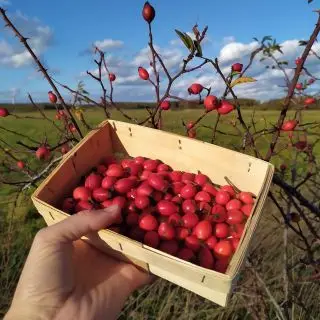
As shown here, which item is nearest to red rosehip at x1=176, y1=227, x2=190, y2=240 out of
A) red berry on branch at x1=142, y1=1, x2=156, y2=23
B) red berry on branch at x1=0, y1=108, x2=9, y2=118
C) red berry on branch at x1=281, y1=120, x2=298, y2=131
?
red berry on branch at x1=281, y1=120, x2=298, y2=131

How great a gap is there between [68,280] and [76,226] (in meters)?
0.24

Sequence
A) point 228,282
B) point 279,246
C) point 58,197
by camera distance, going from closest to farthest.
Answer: point 228,282 < point 58,197 < point 279,246

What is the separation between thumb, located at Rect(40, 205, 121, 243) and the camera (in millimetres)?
1466

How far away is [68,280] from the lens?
1.56 metres

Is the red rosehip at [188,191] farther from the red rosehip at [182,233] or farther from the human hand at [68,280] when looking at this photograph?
the human hand at [68,280]

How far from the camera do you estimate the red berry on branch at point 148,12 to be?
1.67 metres

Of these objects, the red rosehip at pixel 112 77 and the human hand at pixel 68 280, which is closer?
the human hand at pixel 68 280

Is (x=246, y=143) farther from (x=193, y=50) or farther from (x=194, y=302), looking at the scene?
(x=194, y=302)

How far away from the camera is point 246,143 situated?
1.84 meters

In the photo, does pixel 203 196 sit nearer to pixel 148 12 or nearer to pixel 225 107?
pixel 225 107

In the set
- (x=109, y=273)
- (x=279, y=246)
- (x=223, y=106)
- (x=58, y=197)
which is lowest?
(x=279, y=246)

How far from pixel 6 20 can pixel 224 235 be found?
4.08ft

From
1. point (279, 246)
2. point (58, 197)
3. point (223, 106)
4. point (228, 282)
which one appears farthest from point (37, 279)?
point (279, 246)

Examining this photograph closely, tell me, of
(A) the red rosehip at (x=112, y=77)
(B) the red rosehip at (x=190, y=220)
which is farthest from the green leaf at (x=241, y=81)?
(A) the red rosehip at (x=112, y=77)
